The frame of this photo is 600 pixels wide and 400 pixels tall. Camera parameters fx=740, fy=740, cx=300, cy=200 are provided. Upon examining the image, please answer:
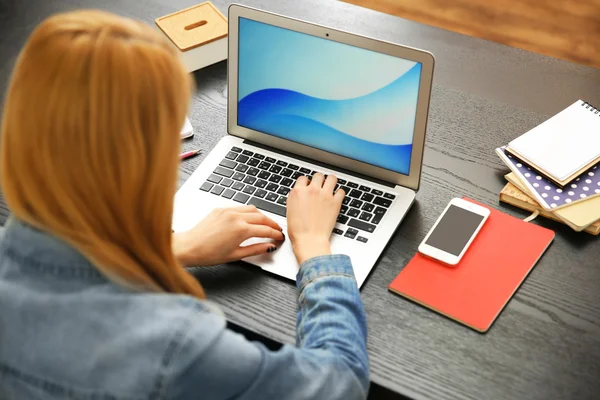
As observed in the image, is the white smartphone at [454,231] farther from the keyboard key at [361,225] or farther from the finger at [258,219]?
the finger at [258,219]

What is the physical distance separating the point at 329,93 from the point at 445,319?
16.8 inches

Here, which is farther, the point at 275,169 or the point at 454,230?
the point at 275,169

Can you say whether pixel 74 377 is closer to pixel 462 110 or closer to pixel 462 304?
pixel 462 304

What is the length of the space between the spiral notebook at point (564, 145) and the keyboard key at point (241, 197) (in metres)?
0.48

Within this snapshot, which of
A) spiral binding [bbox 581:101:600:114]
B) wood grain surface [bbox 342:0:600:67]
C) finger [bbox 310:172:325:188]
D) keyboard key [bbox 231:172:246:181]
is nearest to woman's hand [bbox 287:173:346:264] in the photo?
finger [bbox 310:172:325:188]

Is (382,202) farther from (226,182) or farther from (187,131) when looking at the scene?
(187,131)

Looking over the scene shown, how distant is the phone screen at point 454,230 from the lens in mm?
1185

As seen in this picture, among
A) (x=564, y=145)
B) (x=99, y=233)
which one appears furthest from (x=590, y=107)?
(x=99, y=233)

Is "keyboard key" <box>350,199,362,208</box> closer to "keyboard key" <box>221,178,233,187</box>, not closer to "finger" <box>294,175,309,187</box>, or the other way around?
"finger" <box>294,175,309,187</box>

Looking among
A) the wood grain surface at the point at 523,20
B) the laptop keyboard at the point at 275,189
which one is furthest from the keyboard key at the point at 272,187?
the wood grain surface at the point at 523,20

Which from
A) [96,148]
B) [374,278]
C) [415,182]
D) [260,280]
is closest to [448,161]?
[415,182]

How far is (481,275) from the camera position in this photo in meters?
1.15

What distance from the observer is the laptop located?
3.91ft

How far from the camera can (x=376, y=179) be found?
1.30 metres
